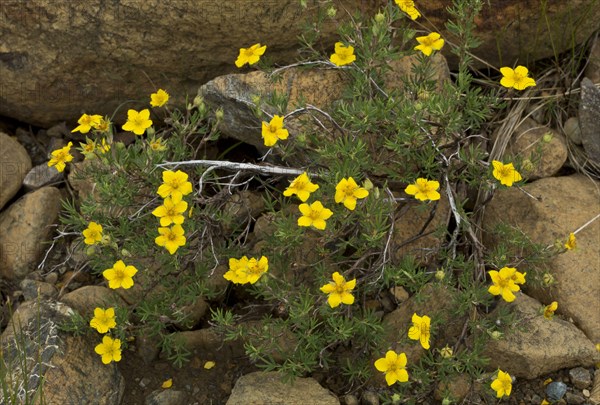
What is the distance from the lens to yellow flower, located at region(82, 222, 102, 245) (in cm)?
408

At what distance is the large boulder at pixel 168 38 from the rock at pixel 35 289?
1.29m

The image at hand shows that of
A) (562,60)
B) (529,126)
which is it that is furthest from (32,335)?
(562,60)

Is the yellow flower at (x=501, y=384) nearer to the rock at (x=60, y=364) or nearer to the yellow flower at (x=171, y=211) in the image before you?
the yellow flower at (x=171, y=211)

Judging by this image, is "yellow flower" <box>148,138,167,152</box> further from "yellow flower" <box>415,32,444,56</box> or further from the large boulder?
"yellow flower" <box>415,32,444,56</box>

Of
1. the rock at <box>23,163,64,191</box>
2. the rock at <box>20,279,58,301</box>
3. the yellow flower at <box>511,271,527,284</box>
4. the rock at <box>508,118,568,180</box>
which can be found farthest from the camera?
the rock at <box>23,163,64,191</box>

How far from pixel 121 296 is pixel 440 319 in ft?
6.06

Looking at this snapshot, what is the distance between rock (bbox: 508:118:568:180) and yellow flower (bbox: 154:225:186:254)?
2.21 meters

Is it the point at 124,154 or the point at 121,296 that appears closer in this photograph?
the point at 124,154

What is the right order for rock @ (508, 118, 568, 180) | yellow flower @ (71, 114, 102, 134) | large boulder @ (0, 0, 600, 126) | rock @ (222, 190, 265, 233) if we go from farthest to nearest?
rock @ (508, 118, 568, 180), large boulder @ (0, 0, 600, 126), rock @ (222, 190, 265, 233), yellow flower @ (71, 114, 102, 134)

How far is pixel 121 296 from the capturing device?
4.71 metres

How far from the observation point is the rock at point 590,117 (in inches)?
199

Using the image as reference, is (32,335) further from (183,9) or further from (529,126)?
(529,126)

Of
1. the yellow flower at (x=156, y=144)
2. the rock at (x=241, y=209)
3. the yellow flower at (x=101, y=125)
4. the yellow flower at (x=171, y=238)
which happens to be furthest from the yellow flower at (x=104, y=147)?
the rock at (x=241, y=209)

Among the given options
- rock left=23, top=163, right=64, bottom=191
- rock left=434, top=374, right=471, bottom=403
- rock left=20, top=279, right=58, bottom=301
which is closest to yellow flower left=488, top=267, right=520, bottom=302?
rock left=434, top=374, right=471, bottom=403
